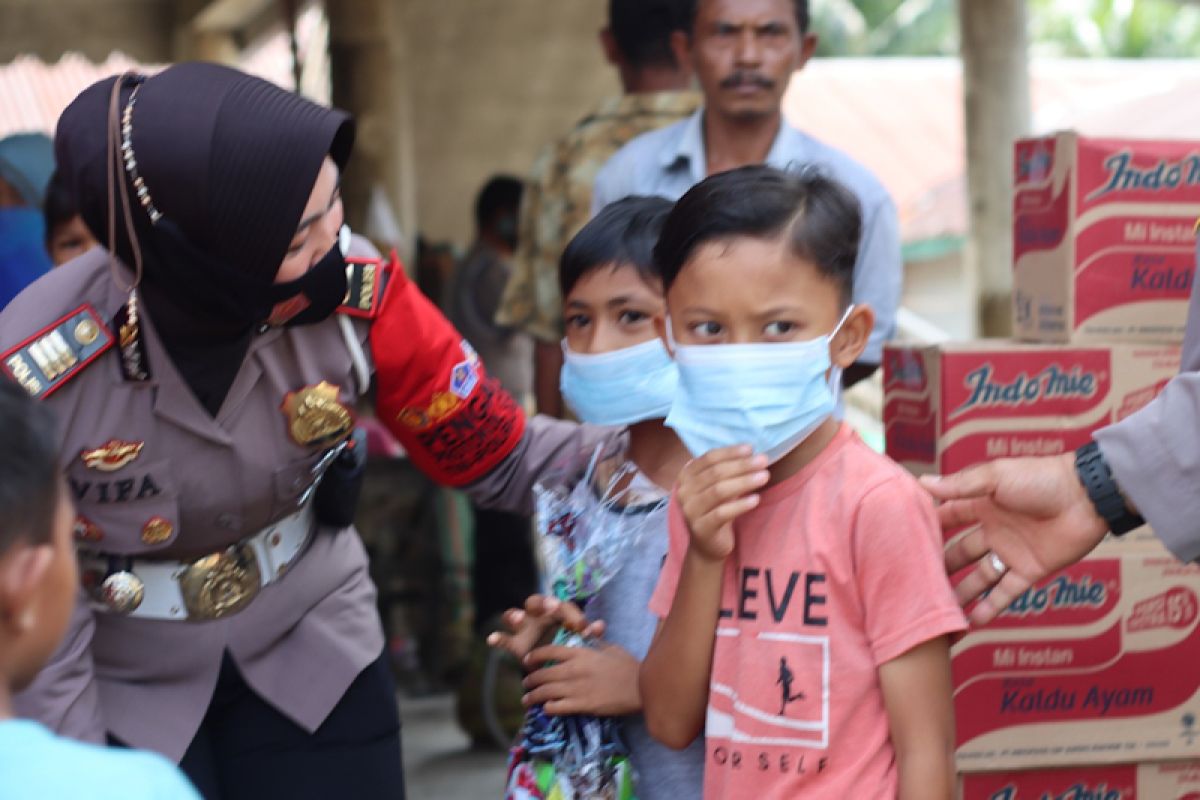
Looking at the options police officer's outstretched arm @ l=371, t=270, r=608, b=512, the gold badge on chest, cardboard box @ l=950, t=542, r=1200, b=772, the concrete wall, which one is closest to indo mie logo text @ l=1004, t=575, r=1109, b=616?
cardboard box @ l=950, t=542, r=1200, b=772

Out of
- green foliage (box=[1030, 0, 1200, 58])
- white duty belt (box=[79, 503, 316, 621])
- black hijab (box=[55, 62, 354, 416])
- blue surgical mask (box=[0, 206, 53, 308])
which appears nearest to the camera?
black hijab (box=[55, 62, 354, 416])

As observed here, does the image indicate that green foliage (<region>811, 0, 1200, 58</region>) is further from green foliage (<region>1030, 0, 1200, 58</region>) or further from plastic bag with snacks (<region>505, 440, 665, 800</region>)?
plastic bag with snacks (<region>505, 440, 665, 800</region>)

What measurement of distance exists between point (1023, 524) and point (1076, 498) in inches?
3.2

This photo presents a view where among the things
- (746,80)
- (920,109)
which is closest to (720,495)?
(746,80)

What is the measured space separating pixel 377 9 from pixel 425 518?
439 cm

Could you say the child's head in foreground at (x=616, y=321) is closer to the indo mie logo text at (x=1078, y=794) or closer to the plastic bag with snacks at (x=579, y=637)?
the plastic bag with snacks at (x=579, y=637)

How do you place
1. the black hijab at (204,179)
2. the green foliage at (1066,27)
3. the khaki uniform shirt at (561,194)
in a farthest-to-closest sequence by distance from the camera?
1. the green foliage at (1066,27)
2. the khaki uniform shirt at (561,194)
3. the black hijab at (204,179)

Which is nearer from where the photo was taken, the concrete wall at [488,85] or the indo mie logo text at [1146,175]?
the indo mie logo text at [1146,175]

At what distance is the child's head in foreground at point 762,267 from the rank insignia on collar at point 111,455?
793 mm

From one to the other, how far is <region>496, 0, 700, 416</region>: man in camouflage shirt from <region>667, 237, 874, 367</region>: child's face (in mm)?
2342

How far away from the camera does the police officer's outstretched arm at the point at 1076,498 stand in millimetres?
2248

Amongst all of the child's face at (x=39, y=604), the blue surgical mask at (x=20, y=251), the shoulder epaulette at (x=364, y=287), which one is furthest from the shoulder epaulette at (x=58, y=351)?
the blue surgical mask at (x=20, y=251)

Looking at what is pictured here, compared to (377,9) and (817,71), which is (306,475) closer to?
(377,9)

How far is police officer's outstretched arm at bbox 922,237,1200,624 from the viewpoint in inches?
88.5
